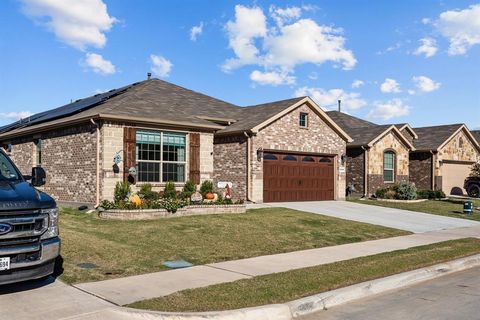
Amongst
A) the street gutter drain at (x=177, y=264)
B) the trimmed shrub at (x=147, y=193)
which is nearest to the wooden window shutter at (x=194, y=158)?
the trimmed shrub at (x=147, y=193)

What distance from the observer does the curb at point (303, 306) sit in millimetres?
5715

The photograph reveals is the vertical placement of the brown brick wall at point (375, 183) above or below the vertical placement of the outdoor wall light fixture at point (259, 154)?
below

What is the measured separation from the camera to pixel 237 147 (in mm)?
21891

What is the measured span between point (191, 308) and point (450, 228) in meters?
13.4

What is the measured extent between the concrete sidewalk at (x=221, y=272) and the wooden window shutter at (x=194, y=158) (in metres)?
8.43

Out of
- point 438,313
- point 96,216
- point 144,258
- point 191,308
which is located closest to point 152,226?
point 96,216

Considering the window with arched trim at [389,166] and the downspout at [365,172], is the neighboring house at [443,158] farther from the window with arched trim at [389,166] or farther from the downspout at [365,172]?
the downspout at [365,172]

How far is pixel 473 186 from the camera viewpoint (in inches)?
1224

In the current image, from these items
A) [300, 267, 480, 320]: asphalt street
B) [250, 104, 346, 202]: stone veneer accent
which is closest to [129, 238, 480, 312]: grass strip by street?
[300, 267, 480, 320]: asphalt street

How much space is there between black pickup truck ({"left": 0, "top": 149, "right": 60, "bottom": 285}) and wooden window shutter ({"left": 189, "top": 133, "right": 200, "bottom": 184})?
12415mm

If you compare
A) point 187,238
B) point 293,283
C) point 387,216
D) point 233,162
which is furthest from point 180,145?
point 293,283

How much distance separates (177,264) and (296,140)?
15005 millimetres

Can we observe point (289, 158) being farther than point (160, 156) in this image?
Yes

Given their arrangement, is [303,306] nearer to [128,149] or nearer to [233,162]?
[128,149]
